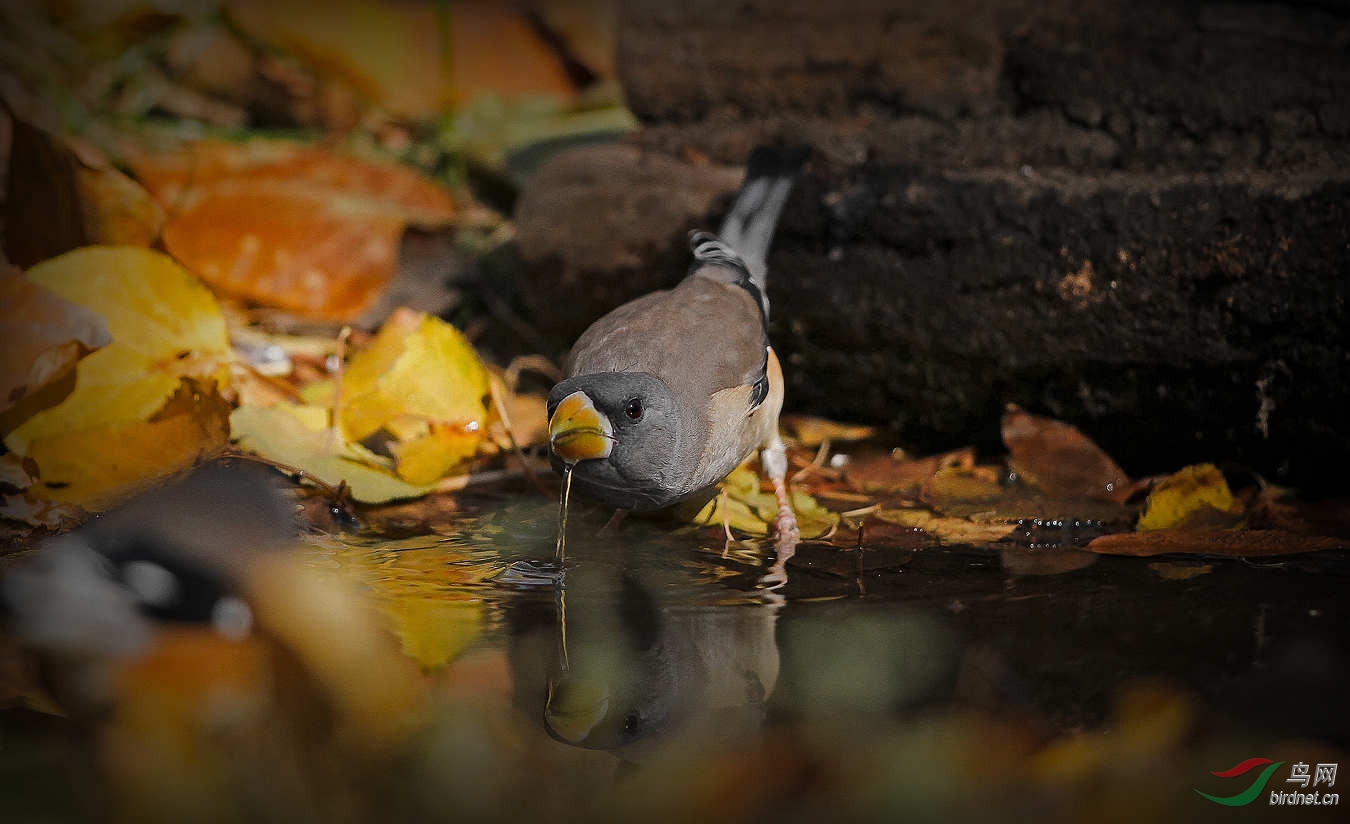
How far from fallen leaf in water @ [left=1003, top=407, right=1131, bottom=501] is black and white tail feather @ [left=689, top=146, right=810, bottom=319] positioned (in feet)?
3.03

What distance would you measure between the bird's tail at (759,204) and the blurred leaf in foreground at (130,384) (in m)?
1.71

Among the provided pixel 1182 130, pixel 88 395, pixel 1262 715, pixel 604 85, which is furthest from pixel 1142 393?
pixel 604 85

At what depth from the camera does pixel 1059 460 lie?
3.47 meters

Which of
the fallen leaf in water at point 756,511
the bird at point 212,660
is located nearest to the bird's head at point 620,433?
the fallen leaf in water at point 756,511

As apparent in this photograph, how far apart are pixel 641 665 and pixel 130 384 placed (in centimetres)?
204

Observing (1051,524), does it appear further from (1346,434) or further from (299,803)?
(299,803)

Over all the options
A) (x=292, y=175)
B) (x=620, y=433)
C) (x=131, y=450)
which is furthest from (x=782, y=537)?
(x=292, y=175)

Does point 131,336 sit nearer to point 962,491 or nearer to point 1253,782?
point 962,491

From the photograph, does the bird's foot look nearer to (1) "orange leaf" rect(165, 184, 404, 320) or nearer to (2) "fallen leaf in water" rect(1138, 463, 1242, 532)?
(2) "fallen leaf in water" rect(1138, 463, 1242, 532)

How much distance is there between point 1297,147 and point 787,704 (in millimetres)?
2445

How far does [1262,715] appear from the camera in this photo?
1.78 meters

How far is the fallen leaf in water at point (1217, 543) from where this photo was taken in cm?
271

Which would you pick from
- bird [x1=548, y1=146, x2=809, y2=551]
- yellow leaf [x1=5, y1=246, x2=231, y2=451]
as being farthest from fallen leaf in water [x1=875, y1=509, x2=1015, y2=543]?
yellow leaf [x1=5, y1=246, x2=231, y2=451]

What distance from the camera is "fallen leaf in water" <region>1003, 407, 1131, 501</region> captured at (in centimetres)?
337
